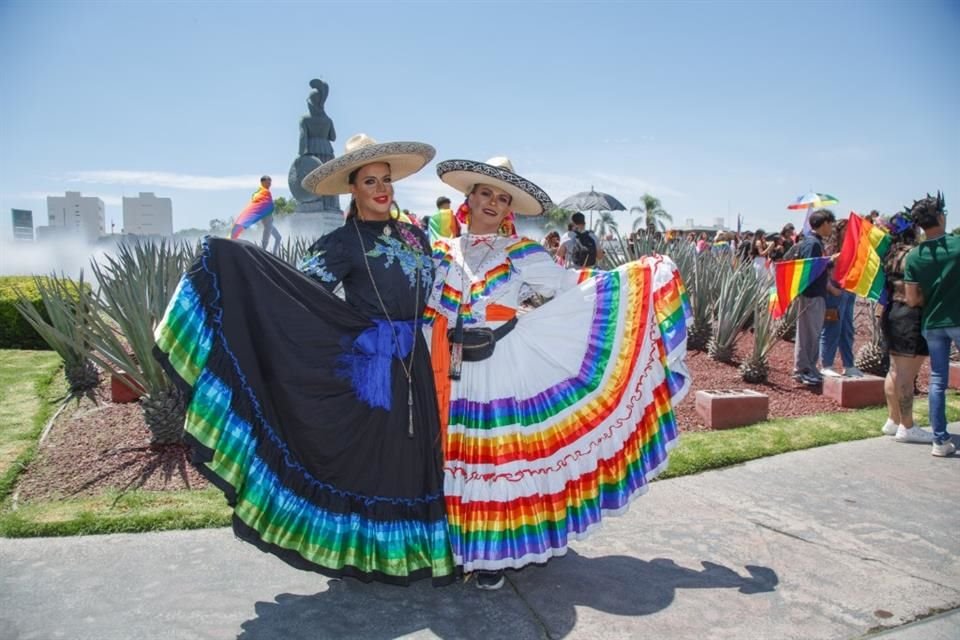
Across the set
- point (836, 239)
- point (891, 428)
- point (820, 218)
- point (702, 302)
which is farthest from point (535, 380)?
point (836, 239)

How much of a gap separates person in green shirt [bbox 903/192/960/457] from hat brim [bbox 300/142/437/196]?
12.9ft

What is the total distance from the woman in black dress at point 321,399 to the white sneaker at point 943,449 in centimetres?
410

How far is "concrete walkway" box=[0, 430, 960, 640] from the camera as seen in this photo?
9.16 ft

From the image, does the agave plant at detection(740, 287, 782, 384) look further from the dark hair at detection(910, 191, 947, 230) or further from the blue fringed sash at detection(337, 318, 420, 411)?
the blue fringed sash at detection(337, 318, 420, 411)

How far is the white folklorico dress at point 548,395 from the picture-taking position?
311 cm

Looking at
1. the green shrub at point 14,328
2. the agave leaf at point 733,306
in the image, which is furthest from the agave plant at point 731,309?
the green shrub at point 14,328

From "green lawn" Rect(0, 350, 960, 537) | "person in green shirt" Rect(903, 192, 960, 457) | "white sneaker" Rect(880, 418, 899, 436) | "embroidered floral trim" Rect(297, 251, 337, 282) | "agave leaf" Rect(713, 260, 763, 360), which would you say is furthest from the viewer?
"agave leaf" Rect(713, 260, 763, 360)

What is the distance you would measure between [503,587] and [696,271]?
21.7 ft

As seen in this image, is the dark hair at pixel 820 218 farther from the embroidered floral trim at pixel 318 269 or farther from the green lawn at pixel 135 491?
the embroidered floral trim at pixel 318 269

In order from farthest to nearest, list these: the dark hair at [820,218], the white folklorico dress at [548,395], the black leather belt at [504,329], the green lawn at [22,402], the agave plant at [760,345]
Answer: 1. the dark hair at [820,218]
2. the agave plant at [760,345]
3. the green lawn at [22,402]
4. the black leather belt at [504,329]
5. the white folklorico dress at [548,395]

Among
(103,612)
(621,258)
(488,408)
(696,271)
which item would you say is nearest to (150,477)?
(103,612)

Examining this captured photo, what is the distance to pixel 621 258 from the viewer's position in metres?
10.5

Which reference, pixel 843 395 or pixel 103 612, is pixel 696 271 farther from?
pixel 103 612

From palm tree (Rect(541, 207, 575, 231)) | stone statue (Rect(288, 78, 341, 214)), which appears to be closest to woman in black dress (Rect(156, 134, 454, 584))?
palm tree (Rect(541, 207, 575, 231))
